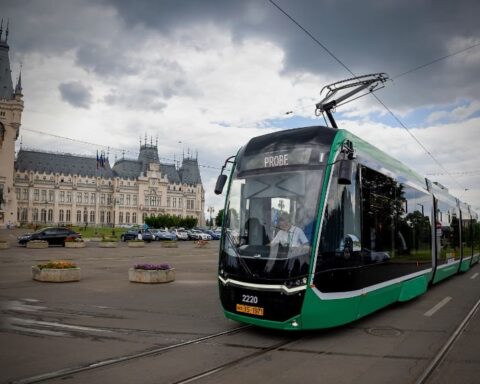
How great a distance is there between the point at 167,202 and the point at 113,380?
495 feet

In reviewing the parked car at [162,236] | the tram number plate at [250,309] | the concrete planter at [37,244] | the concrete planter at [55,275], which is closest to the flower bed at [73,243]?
the concrete planter at [37,244]

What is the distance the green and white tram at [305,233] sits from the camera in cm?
677

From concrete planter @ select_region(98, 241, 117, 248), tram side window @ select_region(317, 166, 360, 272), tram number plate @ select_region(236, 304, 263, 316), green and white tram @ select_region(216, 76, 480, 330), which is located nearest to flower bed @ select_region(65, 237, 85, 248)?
concrete planter @ select_region(98, 241, 117, 248)

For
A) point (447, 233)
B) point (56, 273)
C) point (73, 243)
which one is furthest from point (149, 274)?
point (73, 243)

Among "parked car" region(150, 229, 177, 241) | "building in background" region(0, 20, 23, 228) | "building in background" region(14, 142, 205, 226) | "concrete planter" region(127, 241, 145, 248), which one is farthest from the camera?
"building in background" region(14, 142, 205, 226)

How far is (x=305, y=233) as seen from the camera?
270 inches

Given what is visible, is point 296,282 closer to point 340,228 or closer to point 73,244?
point 340,228

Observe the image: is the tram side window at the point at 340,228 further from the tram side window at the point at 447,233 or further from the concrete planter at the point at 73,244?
the concrete planter at the point at 73,244

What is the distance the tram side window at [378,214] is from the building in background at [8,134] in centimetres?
10379

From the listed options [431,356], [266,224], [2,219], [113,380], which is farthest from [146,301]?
[2,219]

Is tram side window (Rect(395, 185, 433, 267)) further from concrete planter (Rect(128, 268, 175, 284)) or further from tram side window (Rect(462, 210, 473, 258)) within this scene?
concrete planter (Rect(128, 268, 175, 284))

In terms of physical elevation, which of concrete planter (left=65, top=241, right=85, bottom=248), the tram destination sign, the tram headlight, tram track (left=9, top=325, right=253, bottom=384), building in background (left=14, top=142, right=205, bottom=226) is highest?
building in background (left=14, top=142, right=205, bottom=226)

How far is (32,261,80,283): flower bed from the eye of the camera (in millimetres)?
14234

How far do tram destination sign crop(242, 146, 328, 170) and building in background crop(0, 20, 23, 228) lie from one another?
340ft
